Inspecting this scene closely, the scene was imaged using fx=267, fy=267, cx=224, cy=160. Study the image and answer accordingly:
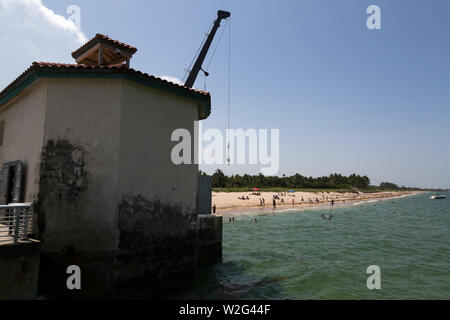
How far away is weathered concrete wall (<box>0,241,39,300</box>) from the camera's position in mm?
6344

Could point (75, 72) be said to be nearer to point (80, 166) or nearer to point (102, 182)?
point (80, 166)

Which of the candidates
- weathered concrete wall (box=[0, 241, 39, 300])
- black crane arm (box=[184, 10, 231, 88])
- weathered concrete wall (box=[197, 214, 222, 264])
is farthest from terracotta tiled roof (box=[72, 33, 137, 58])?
black crane arm (box=[184, 10, 231, 88])

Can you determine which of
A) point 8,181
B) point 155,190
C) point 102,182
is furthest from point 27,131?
point 155,190

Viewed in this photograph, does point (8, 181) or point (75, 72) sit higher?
point (75, 72)

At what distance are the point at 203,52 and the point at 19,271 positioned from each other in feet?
72.1

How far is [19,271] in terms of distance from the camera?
21.7ft

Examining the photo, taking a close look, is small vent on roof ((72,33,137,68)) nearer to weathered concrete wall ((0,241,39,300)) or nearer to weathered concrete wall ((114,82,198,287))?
weathered concrete wall ((114,82,198,287))

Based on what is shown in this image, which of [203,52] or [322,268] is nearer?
[322,268]

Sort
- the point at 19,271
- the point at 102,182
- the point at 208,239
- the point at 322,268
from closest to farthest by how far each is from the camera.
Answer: the point at 19,271 → the point at 102,182 → the point at 208,239 → the point at 322,268

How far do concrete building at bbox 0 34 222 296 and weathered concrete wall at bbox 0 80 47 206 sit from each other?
35 mm

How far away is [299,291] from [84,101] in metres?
11.5

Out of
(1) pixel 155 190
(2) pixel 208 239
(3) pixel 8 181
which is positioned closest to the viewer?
(1) pixel 155 190
